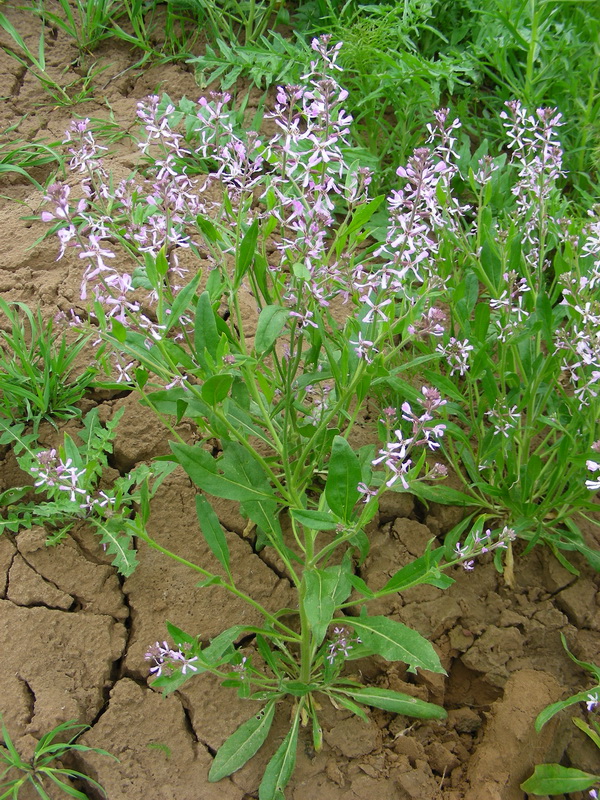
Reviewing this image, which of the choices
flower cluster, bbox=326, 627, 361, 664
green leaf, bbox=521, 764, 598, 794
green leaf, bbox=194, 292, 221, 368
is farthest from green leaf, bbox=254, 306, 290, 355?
green leaf, bbox=521, 764, 598, 794

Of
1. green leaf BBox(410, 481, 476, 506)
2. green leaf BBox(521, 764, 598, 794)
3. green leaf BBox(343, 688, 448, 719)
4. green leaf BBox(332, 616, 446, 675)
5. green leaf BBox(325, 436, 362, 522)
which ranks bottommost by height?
green leaf BBox(521, 764, 598, 794)

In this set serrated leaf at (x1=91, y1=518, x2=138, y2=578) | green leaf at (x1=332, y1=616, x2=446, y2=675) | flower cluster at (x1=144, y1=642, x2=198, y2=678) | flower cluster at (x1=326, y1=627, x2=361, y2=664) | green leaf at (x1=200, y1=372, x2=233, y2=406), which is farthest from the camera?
serrated leaf at (x1=91, y1=518, x2=138, y2=578)

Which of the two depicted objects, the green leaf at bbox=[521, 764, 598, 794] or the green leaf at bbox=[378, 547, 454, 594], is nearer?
the green leaf at bbox=[378, 547, 454, 594]

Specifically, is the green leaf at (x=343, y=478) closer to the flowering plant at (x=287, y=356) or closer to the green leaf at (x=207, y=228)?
the flowering plant at (x=287, y=356)

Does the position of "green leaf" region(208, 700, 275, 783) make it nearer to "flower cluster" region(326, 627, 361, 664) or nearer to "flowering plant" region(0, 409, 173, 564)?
"flower cluster" region(326, 627, 361, 664)

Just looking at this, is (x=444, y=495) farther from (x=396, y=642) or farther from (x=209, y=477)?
(x=209, y=477)

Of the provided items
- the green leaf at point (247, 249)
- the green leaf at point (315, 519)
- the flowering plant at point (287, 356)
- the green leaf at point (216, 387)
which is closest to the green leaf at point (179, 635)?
the flowering plant at point (287, 356)
